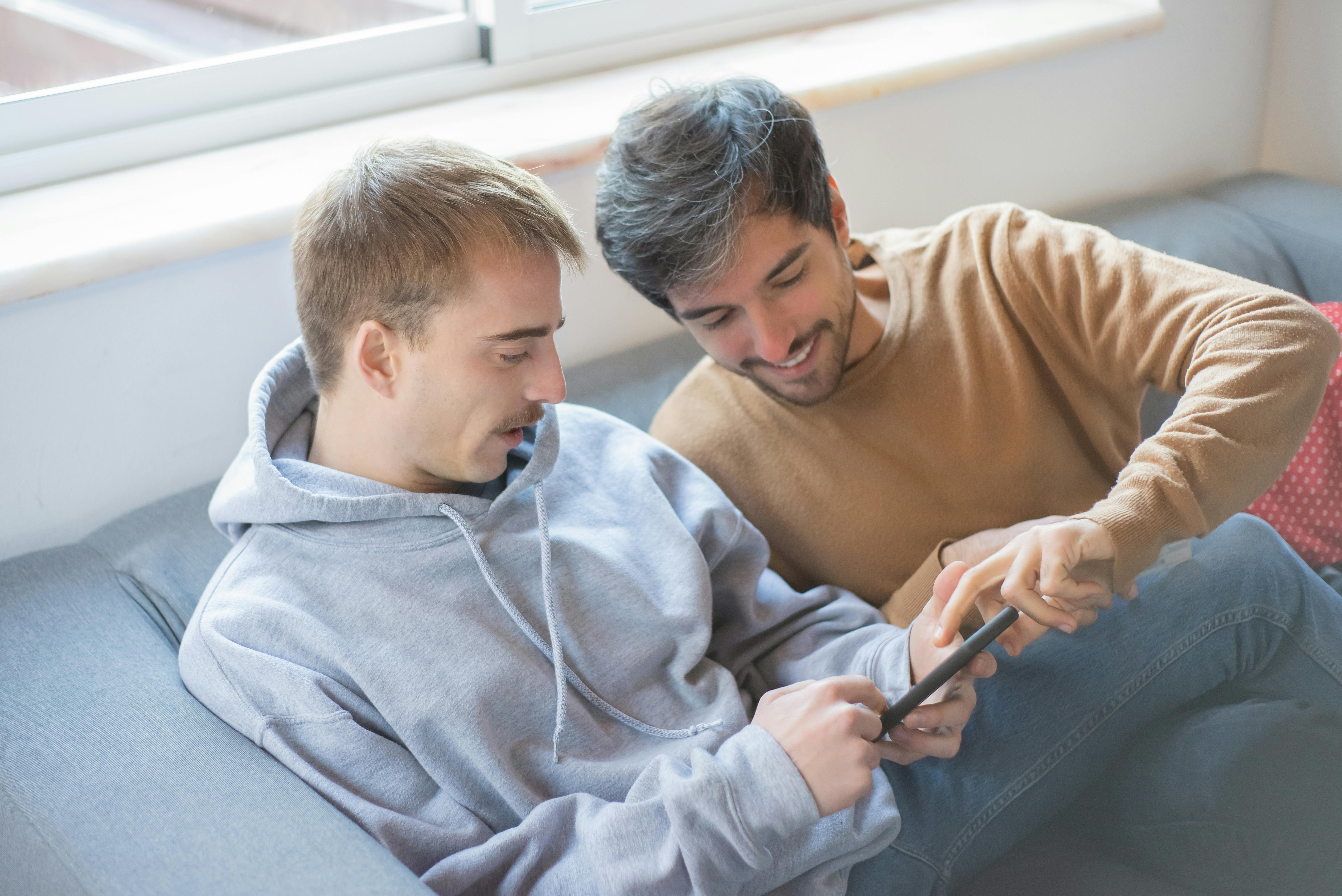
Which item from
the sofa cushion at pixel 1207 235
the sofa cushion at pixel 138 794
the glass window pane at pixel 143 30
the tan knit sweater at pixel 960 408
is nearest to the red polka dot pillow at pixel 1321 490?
the sofa cushion at pixel 1207 235

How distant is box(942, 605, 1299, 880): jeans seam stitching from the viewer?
1.15 meters

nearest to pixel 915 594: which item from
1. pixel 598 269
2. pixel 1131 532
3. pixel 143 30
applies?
pixel 1131 532

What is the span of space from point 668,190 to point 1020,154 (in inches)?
41.2

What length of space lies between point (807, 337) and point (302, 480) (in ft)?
1.84

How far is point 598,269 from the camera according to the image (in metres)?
1.70

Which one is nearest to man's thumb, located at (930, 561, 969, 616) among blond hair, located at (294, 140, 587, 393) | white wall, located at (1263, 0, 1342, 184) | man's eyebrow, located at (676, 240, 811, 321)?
man's eyebrow, located at (676, 240, 811, 321)

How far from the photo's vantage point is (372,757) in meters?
1.04

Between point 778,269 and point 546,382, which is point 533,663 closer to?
point 546,382

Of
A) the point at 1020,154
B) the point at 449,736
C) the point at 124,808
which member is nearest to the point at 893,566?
the point at 449,736

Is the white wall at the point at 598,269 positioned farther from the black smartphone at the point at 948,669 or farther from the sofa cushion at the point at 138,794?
the black smartphone at the point at 948,669

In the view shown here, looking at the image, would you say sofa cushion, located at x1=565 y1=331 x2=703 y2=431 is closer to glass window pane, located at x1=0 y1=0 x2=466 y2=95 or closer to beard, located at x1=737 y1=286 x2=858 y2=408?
beard, located at x1=737 y1=286 x2=858 y2=408

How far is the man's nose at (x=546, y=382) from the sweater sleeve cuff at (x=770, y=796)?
1.24ft

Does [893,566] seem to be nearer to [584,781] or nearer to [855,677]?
[855,677]

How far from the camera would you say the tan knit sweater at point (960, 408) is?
4.34 ft
